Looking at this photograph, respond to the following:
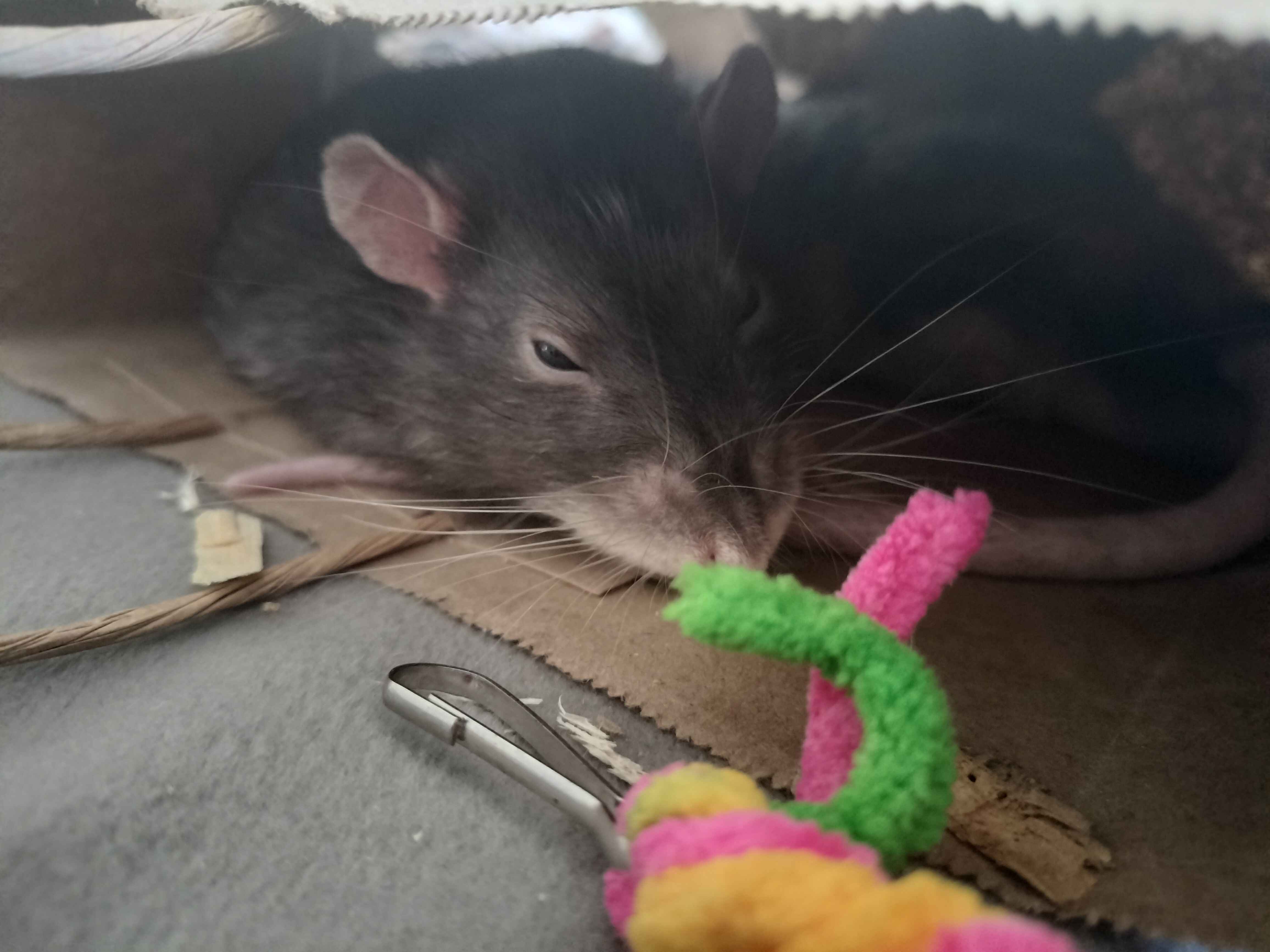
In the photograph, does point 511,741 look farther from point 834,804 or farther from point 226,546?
point 226,546

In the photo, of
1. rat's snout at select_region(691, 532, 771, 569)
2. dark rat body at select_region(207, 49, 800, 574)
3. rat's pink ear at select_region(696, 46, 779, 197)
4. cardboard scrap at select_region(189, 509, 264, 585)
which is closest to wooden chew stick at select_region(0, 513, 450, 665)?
cardboard scrap at select_region(189, 509, 264, 585)

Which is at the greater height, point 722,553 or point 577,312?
point 577,312

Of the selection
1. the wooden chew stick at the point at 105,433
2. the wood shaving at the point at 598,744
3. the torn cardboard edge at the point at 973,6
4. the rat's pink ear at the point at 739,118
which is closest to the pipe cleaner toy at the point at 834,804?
the wood shaving at the point at 598,744

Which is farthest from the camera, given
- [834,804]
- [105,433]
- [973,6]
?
[105,433]

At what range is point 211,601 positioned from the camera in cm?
87

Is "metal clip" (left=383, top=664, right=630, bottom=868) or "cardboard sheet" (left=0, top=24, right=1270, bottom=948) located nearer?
"metal clip" (left=383, top=664, right=630, bottom=868)

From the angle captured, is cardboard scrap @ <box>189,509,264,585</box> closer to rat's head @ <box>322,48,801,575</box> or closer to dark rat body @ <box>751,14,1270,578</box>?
rat's head @ <box>322,48,801,575</box>

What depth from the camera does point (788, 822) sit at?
449 mm

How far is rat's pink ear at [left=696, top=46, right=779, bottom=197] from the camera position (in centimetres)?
114

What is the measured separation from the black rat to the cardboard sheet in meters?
0.08

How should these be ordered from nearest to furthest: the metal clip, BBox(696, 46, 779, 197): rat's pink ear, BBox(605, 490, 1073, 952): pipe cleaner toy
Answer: BBox(605, 490, 1073, 952): pipe cleaner toy < the metal clip < BBox(696, 46, 779, 197): rat's pink ear

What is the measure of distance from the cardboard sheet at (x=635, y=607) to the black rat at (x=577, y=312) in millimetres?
84

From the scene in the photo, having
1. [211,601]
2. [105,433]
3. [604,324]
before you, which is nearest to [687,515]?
[604,324]

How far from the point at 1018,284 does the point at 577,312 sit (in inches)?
25.5
